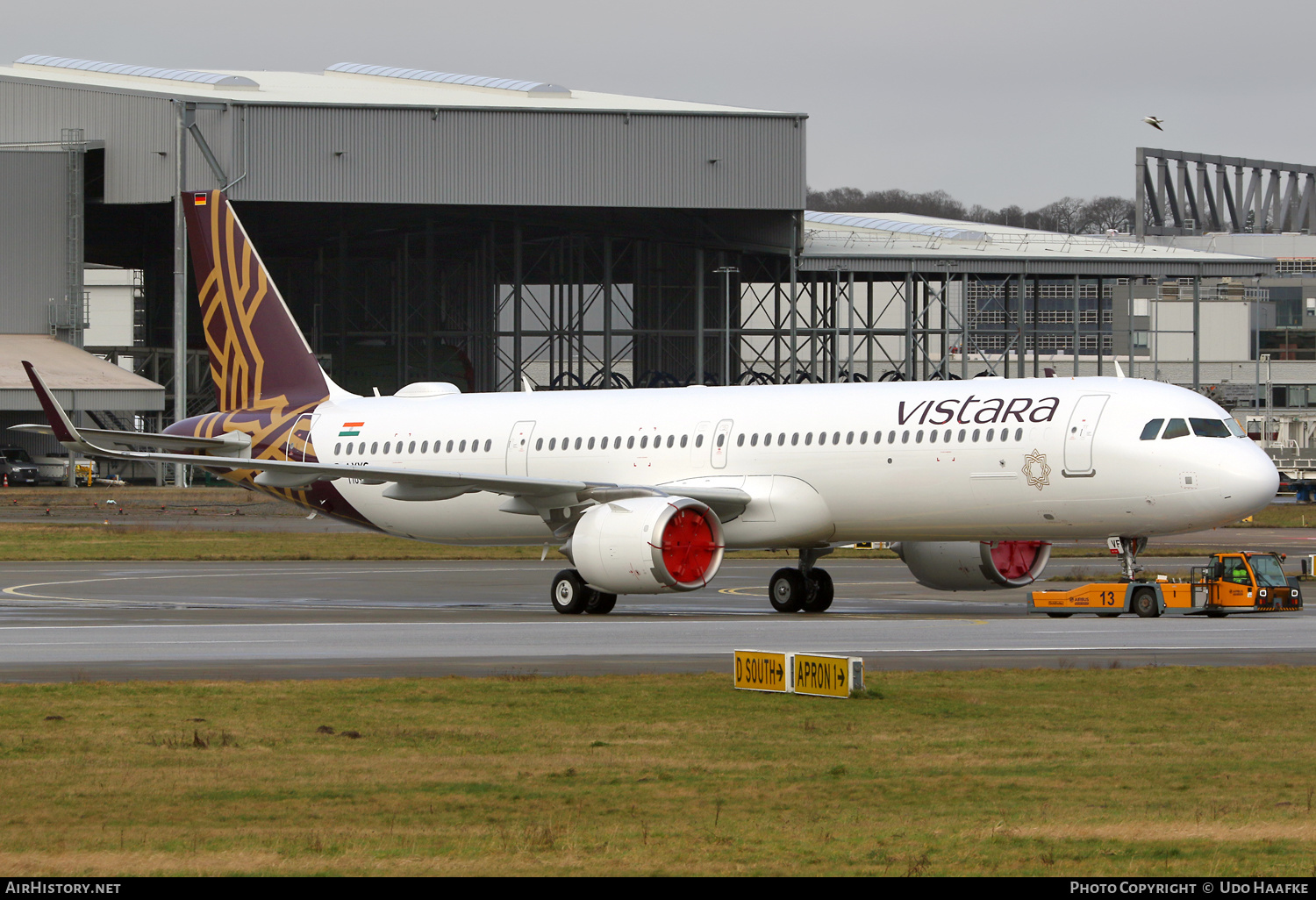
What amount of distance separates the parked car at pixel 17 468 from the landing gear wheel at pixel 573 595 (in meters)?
68.4

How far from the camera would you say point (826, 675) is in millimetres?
17609

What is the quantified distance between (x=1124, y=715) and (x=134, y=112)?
74.1m

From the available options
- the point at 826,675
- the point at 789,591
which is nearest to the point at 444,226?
the point at 789,591

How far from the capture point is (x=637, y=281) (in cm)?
9856

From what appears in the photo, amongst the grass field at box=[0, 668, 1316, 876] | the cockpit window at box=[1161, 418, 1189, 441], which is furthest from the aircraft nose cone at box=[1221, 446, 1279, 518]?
the grass field at box=[0, 668, 1316, 876]

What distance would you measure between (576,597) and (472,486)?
111 inches

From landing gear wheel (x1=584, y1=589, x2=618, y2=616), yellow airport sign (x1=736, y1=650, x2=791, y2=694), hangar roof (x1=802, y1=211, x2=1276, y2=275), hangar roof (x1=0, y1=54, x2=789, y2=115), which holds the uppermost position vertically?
hangar roof (x1=0, y1=54, x2=789, y2=115)

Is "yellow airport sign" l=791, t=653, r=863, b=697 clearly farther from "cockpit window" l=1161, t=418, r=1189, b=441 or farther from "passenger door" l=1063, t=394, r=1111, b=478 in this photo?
"cockpit window" l=1161, t=418, r=1189, b=441

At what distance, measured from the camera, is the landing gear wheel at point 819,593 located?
32312 mm

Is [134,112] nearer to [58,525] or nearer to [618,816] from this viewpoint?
[58,525]

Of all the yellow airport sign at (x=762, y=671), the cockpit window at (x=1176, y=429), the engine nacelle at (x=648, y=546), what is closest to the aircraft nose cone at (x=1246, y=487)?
the cockpit window at (x=1176, y=429)

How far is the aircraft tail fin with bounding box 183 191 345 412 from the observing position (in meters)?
39.2

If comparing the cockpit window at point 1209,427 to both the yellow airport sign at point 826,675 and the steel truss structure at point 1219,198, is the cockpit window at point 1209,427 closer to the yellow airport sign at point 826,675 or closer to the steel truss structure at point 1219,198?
the yellow airport sign at point 826,675
